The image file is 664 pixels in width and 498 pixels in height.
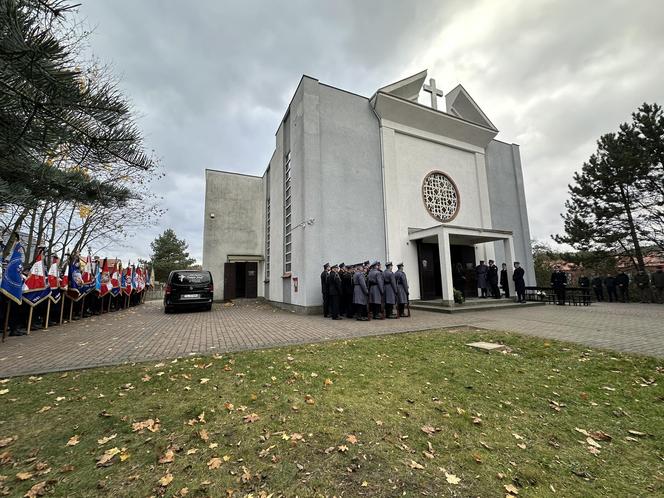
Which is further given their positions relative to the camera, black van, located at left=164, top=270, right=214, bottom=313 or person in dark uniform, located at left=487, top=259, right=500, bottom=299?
person in dark uniform, located at left=487, top=259, right=500, bottom=299

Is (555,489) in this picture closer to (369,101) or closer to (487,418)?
(487,418)

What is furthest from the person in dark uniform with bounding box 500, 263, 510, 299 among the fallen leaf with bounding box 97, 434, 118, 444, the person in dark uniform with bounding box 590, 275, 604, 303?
the fallen leaf with bounding box 97, 434, 118, 444

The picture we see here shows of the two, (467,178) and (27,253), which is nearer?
(27,253)

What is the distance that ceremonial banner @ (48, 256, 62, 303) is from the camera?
27.8 ft

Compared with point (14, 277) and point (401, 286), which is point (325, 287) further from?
point (14, 277)

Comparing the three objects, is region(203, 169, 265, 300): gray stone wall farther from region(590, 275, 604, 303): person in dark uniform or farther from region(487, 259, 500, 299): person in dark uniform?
region(590, 275, 604, 303): person in dark uniform

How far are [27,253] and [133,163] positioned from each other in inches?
634

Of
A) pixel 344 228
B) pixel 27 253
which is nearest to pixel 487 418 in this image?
pixel 344 228

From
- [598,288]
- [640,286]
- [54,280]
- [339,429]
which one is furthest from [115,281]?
[640,286]

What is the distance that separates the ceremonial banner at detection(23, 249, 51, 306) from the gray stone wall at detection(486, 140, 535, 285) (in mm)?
20170

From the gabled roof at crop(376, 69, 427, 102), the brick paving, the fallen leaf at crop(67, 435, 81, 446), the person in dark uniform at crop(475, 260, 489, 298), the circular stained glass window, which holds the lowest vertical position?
the fallen leaf at crop(67, 435, 81, 446)

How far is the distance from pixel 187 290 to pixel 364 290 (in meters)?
7.84

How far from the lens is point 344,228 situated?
12477 millimetres

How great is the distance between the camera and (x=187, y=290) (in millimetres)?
12156
